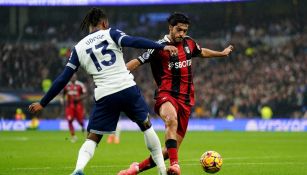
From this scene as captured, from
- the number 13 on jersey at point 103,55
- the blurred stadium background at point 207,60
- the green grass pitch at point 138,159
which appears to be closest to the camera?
the number 13 on jersey at point 103,55

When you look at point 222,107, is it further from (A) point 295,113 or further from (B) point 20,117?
(B) point 20,117

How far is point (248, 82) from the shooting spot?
42.0 meters

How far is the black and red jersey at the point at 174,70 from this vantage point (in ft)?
36.2

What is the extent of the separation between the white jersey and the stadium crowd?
2855 cm

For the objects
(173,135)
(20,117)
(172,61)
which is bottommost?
(20,117)

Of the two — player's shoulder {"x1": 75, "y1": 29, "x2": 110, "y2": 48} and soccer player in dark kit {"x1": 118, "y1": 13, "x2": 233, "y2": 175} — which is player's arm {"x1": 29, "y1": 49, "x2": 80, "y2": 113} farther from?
soccer player in dark kit {"x1": 118, "y1": 13, "x2": 233, "y2": 175}

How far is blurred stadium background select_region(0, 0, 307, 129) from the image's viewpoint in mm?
40219

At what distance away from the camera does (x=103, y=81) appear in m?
9.62

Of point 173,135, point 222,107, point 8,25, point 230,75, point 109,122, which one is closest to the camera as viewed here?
point 109,122

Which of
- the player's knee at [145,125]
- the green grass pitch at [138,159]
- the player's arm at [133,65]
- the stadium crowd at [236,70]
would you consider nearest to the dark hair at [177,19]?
the player's arm at [133,65]

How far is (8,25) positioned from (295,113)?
2011cm

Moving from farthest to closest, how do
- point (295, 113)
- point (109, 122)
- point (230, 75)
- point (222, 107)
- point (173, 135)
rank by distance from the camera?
point (230, 75) → point (222, 107) → point (295, 113) → point (173, 135) → point (109, 122)

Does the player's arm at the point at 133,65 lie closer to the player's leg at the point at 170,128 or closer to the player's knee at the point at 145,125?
the player's leg at the point at 170,128

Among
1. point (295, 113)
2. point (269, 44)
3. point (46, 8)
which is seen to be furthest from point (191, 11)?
point (295, 113)
